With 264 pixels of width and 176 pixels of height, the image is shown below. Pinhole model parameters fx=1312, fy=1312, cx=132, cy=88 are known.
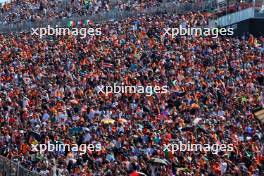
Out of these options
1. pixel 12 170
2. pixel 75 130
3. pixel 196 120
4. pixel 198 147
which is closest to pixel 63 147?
pixel 75 130

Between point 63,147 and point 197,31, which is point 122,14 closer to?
point 197,31

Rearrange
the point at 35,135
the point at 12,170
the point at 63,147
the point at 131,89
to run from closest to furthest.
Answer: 1. the point at 12,170
2. the point at 63,147
3. the point at 35,135
4. the point at 131,89

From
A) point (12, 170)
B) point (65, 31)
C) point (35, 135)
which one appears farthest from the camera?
point (65, 31)

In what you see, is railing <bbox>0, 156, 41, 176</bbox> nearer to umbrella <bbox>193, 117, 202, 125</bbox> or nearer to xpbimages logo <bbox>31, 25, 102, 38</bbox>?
umbrella <bbox>193, 117, 202, 125</bbox>

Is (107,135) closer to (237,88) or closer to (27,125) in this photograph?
(27,125)

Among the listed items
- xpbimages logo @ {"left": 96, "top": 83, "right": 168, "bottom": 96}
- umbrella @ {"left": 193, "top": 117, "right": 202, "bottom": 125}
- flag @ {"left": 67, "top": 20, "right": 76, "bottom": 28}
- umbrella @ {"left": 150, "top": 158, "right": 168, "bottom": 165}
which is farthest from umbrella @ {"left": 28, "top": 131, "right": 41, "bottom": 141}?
flag @ {"left": 67, "top": 20, "right": 76, "bottom": 28}

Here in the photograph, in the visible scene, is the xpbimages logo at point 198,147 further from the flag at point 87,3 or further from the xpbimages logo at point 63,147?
the flag at point 87,3

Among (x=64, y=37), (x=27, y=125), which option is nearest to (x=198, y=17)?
(x=64, y=37)
